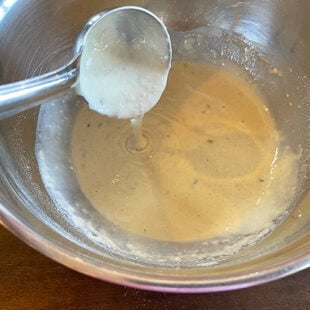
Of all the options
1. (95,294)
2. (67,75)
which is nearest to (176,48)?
(67,75)

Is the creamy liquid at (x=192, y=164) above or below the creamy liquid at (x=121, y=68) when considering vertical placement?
below

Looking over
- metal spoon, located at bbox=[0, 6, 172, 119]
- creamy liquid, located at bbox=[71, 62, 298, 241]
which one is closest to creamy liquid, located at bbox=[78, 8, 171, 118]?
metal spoon, located at bbox=[0, 6, 172, 119]

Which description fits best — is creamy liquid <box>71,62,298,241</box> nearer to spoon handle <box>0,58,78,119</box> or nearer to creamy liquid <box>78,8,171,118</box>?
creamy liquid <box>78,8,171,118</box>

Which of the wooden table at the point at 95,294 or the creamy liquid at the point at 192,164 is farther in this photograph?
the creamy liquid at the point at 192,164

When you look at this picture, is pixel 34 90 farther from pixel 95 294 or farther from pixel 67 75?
pixel 95 294

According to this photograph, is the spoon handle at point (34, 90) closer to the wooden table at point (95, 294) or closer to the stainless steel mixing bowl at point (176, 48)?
the stainless steel mixing bowl at point (176, 48)

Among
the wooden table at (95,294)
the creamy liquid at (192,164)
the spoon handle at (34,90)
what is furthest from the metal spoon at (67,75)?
the wooden table at (95,294)

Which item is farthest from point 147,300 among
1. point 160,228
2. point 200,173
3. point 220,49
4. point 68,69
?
point 220,49

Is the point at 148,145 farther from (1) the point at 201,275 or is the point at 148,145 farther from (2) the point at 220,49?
(1) the point at 201,275
